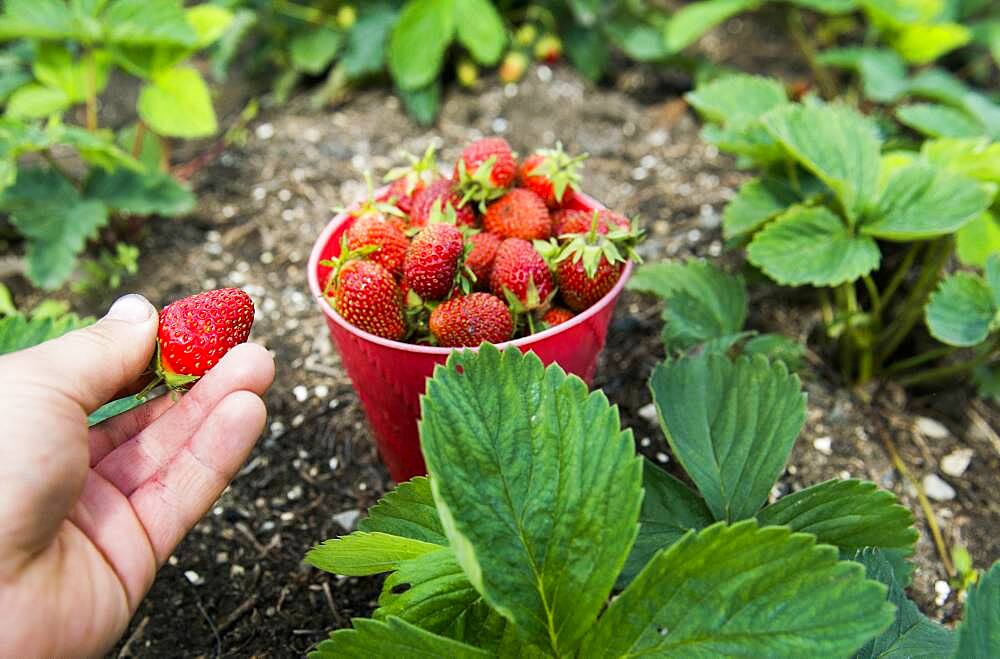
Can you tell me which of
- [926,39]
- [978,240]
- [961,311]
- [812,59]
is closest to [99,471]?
[961,311]

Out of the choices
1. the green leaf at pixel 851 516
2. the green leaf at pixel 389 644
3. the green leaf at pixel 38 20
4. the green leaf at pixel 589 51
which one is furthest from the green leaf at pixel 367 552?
the green leaf at pixel 589 51

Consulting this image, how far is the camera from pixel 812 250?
1.42 meters

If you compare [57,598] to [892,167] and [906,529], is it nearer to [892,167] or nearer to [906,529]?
[906,529]

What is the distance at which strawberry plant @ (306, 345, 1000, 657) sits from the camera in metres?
0.77

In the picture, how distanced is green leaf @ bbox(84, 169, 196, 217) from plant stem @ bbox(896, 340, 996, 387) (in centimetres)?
156

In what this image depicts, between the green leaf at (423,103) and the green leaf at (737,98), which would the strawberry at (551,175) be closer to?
A: the green leaf at (737,98)

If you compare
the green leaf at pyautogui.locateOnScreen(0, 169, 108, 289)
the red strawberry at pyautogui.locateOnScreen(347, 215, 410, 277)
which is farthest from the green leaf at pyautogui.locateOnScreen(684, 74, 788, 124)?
the green leaf at pyautogui.locateOnScreen(0, 169, 108, 289)

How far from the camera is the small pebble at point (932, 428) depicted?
63.3 inches

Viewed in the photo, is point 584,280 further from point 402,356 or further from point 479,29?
point 479,29

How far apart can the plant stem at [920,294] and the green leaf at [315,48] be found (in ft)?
5.47

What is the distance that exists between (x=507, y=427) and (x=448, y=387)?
0.08 meters

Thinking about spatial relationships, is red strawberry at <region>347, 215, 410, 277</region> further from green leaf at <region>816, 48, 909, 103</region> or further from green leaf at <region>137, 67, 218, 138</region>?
green leaf at <region>816, 48, 909, 103</region>

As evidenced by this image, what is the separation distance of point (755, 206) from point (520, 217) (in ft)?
1.87

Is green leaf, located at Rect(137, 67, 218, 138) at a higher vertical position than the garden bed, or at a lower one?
higher
